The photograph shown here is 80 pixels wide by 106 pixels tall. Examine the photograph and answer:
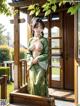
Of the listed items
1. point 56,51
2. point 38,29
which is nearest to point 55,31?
point 56,51

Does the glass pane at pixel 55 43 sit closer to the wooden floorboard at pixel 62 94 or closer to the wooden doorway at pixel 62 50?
the wooden doorway at pixel 62 50

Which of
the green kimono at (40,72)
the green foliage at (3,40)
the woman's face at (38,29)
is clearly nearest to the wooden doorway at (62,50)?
the green kimono at (40,72)

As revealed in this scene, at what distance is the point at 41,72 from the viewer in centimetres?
537

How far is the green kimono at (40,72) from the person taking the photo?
5363 mm

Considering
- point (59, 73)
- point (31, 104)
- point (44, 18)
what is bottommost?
point (31, 104)

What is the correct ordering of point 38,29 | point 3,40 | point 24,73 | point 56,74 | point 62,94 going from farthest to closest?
1. point 3,40
2. point 56,74
3. point 24,73
4. point 62,94
5. point 38,29

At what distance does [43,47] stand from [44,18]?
7.19 feet

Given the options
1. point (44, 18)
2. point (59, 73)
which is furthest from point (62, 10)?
point (59, 73)

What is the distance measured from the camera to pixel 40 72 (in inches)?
212

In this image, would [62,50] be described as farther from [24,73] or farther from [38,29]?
[38,29]

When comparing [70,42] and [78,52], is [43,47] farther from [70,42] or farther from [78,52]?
[70,42]

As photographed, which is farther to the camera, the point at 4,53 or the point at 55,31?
the point at 4,53

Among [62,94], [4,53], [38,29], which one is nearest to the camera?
[38,29]

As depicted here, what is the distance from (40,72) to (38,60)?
258 millimetres
